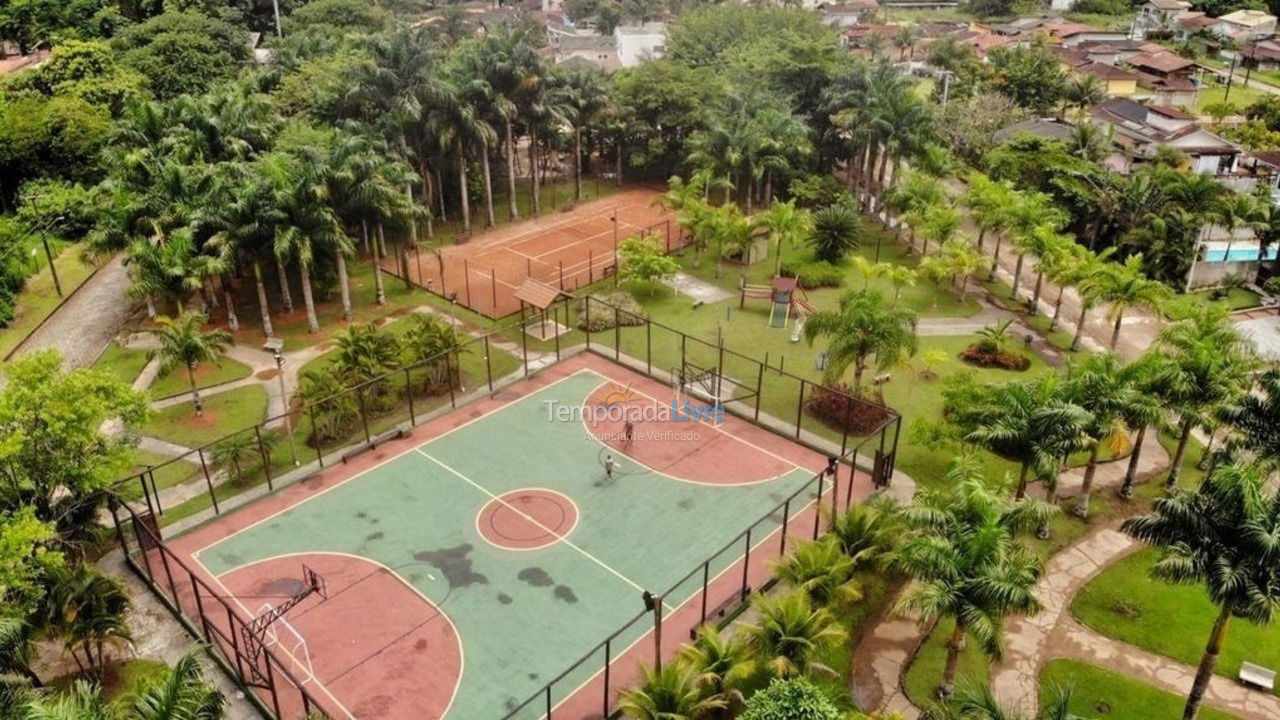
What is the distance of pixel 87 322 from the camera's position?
41344 mm

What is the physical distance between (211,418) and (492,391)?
10.1m

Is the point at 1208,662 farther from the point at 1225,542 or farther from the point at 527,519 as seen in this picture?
the point at 527,519

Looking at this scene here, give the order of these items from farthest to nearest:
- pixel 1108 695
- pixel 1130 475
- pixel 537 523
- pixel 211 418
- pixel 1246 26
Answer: pixel 1246 26 < pixel 211 418 < pixel 1130 475 < pixel 537 523 < pixel 1108 695

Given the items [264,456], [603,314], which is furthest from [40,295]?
[603,314]

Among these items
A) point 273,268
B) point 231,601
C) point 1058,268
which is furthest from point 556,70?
point 231,601

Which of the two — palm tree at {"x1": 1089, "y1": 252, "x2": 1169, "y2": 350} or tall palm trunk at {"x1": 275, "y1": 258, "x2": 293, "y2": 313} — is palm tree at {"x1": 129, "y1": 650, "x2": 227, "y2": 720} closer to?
tall palm trunk at {"x1": 275, "y1": 258, "x2": 293, "y2": 313}

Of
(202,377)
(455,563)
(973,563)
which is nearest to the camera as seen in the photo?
(973,563)

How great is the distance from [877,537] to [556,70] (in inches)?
1608

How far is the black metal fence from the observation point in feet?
71.8

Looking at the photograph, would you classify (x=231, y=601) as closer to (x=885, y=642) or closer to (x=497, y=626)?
(x=497, y=626)

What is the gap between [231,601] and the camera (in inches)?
966

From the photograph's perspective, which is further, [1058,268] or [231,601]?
[1058,268]

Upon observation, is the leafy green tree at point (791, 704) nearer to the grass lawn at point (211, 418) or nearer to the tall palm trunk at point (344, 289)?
the grass lawn at point (211, 418)

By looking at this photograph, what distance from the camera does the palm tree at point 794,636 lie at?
2036 centimetres
